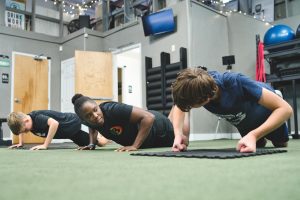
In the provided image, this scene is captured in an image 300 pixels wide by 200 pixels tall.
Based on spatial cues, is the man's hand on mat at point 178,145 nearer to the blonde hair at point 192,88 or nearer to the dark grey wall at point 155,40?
the blonde hair at point 192,88

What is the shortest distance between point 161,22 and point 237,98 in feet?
14.9

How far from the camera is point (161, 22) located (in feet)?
20.0

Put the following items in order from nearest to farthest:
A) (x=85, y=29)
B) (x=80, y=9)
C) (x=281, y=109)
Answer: (x=281, y=109) → (x=85, y=29) → (x=80, y=9)

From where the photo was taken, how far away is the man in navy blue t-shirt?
4.91 ft

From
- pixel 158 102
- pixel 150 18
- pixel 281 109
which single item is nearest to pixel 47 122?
pixel 281 109

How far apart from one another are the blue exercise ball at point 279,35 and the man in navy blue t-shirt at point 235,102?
3.18 metres

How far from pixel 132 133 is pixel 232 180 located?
1.84 m

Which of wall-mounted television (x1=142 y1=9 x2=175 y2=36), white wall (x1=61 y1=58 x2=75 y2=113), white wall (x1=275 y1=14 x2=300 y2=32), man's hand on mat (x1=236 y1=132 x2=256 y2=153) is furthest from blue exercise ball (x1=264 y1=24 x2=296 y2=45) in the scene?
white wall (x1=61 y1=58 x2=75 y2=113)

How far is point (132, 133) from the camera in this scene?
8.58 feet

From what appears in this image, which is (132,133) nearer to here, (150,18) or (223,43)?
(150,18)

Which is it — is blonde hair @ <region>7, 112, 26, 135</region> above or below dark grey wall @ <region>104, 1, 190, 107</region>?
below

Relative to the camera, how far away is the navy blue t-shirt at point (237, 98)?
173 centimetres

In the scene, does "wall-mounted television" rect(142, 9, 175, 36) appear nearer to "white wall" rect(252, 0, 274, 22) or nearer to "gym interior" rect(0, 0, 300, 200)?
"gym interior" rect(0, 0, 300, 200)

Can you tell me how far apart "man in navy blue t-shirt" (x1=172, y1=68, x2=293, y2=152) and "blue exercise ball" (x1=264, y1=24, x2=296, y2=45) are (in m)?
3.18
